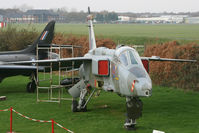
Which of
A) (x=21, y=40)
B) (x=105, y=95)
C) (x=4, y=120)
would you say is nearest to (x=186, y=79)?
(x=105, y=95)

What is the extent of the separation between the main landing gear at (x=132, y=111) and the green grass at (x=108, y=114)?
254 mm

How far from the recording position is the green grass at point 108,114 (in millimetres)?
13659

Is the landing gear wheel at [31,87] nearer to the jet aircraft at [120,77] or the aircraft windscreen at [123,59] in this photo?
the jet aircraft at [120,77]

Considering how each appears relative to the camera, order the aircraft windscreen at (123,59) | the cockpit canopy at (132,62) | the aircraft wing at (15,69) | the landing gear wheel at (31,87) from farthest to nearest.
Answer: the landing gear wheel at (31,87) → the aircraft wing at (15,69) → the aircraft windscreen at (123,59) → the cockpit canopy at (132,62)

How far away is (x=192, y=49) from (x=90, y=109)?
8998mm

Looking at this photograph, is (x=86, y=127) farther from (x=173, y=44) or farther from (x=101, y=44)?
(x=101, y=44)

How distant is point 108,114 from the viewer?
53.5 ft

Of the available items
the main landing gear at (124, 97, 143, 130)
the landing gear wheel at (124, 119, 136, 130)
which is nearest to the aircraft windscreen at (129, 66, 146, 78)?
the main landing gear at (124, 97, 143, 130)

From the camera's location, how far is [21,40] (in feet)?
126

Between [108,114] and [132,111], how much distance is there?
11.7 feet

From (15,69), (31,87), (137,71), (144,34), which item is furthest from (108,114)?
(144,34)

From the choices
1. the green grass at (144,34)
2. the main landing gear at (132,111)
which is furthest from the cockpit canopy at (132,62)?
the green grass at (144,34)

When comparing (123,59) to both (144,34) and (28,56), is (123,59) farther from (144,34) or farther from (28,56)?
(144,34)

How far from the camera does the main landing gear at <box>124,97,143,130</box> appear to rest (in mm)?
12867
